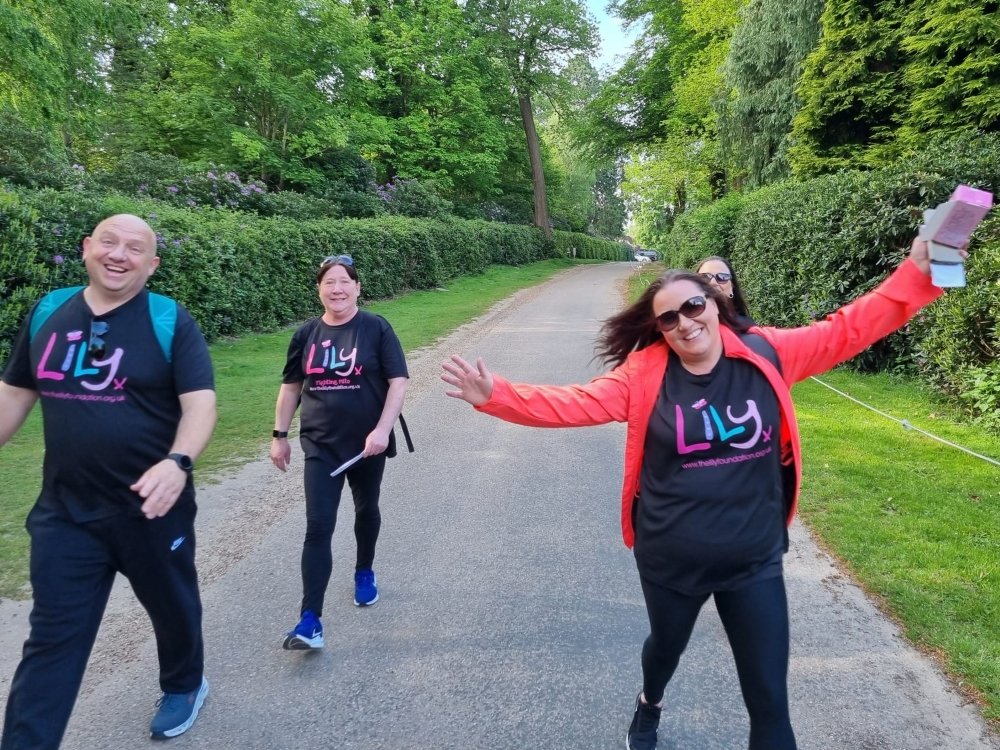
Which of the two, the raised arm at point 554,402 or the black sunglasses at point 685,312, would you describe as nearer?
the black sunglasses at point 685,312

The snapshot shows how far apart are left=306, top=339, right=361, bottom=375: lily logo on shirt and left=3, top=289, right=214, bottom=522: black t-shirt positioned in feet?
3.47

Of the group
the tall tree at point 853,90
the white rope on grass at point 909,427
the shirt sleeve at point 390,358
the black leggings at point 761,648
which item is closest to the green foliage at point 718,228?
the tall tree at point 853,90

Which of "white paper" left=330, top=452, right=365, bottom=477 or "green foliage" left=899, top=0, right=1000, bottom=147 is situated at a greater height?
"green foliage" left=899, top=0, right=1000, bottom=147

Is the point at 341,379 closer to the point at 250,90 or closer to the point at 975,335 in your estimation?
the point at 975,335

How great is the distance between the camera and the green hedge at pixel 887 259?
688cm

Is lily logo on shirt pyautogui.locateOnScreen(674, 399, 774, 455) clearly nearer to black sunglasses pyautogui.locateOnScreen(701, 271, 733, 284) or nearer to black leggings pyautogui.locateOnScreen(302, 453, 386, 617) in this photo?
black leggings pyautogui.locateOnScreen(302, 453, 386, 617)

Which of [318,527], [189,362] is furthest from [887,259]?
[189,362]

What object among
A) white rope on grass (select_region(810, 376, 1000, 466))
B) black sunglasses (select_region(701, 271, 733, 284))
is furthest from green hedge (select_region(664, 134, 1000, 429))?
black sunglasses (select_region(701, 271, 733, 284))

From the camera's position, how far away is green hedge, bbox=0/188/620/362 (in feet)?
27.4

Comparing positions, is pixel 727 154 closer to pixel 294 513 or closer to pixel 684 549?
pixel 294 513

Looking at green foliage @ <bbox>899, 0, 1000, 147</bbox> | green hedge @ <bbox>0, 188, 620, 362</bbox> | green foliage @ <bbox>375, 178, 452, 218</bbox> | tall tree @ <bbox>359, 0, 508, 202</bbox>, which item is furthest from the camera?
tall tree @ <bbox>359, 0, 508, 202</bbox>

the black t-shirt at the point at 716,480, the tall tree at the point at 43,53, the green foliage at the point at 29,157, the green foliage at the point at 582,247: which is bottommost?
the green foliage at the point at 582,247

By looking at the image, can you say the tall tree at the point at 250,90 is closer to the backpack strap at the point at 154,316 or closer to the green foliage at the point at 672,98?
the green foliage at the point at 672,98

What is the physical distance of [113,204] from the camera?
34.2 feet
